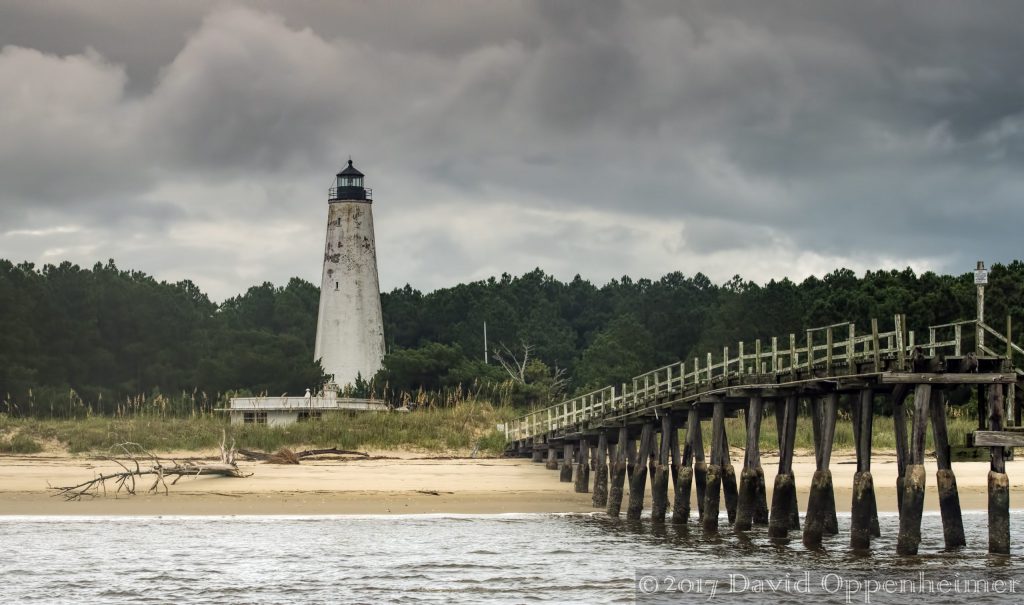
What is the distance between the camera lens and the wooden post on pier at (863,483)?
26.2m

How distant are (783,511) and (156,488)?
19084mm

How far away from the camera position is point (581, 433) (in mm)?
41312

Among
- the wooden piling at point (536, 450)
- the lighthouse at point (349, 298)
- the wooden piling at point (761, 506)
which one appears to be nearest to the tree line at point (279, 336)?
the lighthouse at point (349, 298)

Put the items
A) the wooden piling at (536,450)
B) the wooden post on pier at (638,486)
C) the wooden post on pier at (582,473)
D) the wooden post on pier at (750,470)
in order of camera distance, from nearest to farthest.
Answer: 1. the wooden post on pier at (750,470)
2. the wooden post on pier at (638,486)
3. the wooden post on pier at (582,473)
4. the wooden piling at (536,450)

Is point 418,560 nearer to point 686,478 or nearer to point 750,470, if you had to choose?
point 750,470

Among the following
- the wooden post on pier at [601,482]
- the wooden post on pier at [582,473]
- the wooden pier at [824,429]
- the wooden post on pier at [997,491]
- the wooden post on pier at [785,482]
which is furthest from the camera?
the wooden post on pier at [582,473]

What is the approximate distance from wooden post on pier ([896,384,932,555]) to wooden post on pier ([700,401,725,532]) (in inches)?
235

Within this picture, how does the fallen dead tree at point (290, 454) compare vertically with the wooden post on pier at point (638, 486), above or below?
above

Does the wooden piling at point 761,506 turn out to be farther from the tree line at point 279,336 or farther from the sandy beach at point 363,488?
the tree line at point 279,336

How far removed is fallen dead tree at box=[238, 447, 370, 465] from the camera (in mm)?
46644

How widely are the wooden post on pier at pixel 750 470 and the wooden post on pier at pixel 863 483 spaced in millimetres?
2978

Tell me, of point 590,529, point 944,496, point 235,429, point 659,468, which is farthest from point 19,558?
point 235,429

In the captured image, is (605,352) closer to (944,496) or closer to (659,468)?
(659,468)

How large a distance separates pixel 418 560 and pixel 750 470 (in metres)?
7.67
